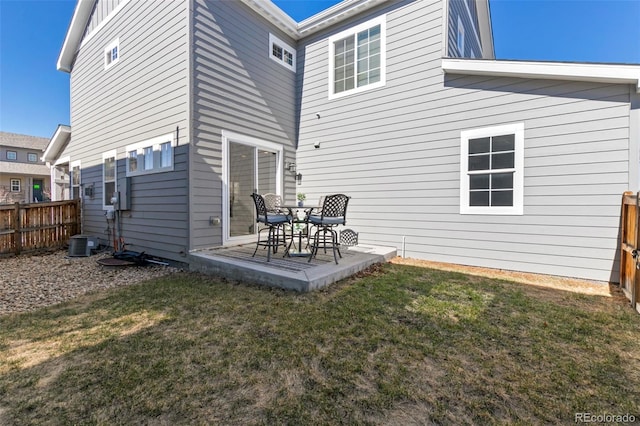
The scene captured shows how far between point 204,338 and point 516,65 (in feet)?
19.5

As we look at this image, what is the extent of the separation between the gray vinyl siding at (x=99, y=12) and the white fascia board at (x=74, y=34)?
17 centimetres

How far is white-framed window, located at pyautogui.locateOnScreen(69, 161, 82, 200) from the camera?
8633 millimetres

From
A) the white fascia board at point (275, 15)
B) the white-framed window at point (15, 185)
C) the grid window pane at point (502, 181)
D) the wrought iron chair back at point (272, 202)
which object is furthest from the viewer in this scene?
the white-framed window at point (15, 185)

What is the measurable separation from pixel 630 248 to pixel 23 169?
97.9 feet

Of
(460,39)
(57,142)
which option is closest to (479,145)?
(460,39)

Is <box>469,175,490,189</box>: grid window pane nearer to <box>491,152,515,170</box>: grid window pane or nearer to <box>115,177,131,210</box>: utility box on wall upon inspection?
<box>491,152,515,170</box>: grid window pane

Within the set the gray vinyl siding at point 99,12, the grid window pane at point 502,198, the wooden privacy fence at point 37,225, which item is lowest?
the wooden privacy fence at point 37,225

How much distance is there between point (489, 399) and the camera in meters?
1.77

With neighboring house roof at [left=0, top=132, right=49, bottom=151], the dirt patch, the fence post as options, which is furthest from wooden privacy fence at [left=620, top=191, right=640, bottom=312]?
neighboring house roof at [left=0, top=132, right=49, bottom=151]

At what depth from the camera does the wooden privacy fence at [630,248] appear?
10.6 ft

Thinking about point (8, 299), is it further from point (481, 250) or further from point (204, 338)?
point (481, 250)

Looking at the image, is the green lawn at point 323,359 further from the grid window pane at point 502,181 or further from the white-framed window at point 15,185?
the white-framed window at point 15,185

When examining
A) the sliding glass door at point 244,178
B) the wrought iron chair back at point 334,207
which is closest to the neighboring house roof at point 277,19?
the sliding glass door at point 244,178

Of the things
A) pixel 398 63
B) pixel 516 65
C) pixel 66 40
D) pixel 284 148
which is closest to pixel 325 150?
pixel 284 148
